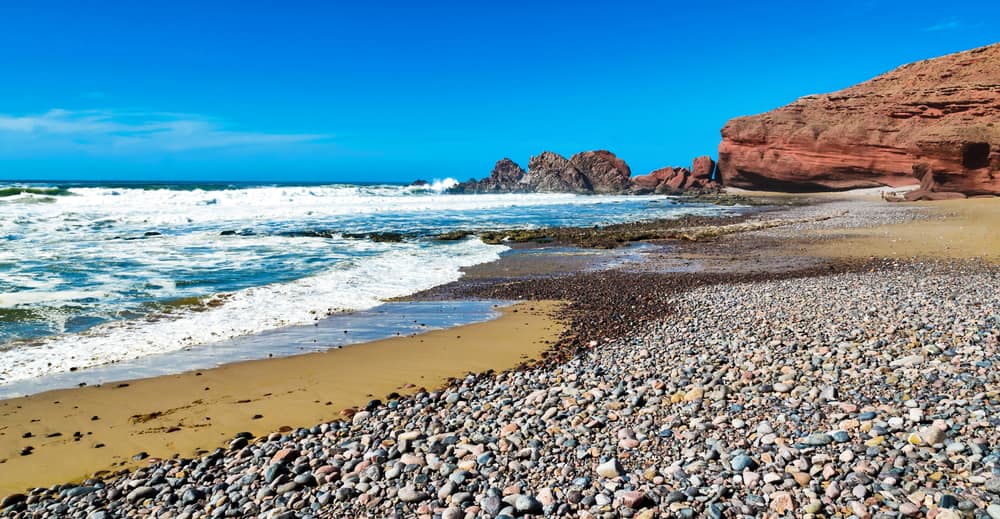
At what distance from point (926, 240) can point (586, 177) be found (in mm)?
85085

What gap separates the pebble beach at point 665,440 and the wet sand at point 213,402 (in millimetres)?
303

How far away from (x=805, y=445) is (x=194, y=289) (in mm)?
13089

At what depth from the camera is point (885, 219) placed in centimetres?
2758

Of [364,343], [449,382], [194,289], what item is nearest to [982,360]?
[449,382]

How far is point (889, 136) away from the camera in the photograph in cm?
5759

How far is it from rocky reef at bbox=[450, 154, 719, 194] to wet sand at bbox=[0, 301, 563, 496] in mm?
81072

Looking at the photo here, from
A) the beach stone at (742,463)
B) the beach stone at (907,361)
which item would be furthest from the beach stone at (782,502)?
the beach stone at (907,361)

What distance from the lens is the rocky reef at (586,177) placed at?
87.8 meters

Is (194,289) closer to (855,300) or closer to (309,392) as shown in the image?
(309,392)

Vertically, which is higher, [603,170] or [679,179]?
[603,170]

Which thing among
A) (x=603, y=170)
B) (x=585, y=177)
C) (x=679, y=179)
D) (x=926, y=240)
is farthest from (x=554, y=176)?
(x=926, y=240)

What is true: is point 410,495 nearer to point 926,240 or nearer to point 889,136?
point 926,240

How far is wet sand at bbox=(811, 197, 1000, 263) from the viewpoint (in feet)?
51.5

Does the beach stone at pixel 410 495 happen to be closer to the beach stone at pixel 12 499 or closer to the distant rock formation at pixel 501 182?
the beach stone at pixel 12 499
